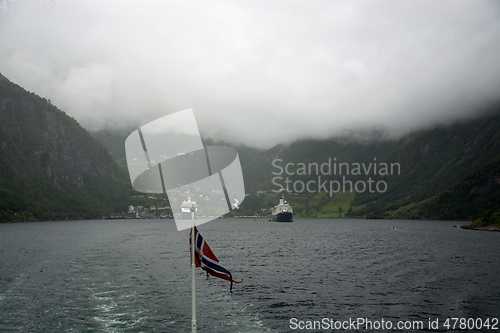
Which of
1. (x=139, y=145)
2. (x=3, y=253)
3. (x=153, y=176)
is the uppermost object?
(x=139, y=145)

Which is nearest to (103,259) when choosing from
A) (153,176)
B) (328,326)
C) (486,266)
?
(328,326)

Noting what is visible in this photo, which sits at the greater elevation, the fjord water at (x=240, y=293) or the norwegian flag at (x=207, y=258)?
the norwegian flag at (x=207, y=258)

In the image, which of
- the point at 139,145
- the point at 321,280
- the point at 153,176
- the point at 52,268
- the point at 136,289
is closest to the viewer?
the point at 139,145

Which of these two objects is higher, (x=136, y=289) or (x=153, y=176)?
(x=153, y=176)

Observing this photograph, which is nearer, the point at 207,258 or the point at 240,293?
the point at 207,258

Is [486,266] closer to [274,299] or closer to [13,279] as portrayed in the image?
[274,299]

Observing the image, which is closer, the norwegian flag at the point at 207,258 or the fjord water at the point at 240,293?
the norwegian flag at the point at 207,258

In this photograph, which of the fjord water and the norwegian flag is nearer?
the norwegian flag

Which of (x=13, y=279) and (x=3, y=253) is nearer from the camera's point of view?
(x=13, y=279)

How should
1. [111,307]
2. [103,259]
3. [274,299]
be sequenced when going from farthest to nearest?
[103,259] → [274,299] → [111,307]

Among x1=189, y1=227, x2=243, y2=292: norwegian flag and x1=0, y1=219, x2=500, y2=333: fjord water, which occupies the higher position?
x1=189, y1=227, x2=243, y2=292: norwegian flag

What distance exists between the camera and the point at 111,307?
27922 mm

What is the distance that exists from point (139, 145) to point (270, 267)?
42.3 meters

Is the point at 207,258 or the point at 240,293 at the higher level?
the point at 207,258
